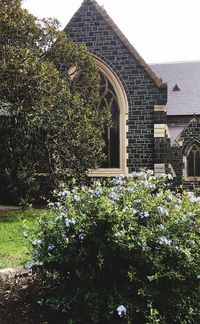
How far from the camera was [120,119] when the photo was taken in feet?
53.5

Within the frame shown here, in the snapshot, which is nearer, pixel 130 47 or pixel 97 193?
pixel 97 193

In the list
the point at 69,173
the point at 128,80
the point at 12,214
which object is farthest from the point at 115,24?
the point at 12,214

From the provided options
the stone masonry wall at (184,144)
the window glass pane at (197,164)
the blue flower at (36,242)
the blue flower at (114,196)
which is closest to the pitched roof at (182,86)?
the stone masonry wall at (184,144)

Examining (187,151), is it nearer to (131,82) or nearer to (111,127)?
(111,127)

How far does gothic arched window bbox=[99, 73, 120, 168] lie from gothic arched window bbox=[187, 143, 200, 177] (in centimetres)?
964

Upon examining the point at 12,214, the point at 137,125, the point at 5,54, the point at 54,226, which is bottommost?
the point at 12,214

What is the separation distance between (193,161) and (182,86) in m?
6.11

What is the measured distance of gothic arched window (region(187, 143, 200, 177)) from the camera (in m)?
24.9

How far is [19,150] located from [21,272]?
6.19m

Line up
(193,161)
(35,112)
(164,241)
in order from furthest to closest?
(193,161) < (35,112) < (164,241)

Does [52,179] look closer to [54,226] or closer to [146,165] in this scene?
[146,165]

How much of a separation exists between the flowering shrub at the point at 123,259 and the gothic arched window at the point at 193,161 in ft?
68.8

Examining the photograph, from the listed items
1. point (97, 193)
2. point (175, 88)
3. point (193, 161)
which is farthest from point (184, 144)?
point (97, 193)

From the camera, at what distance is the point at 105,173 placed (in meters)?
16.3
